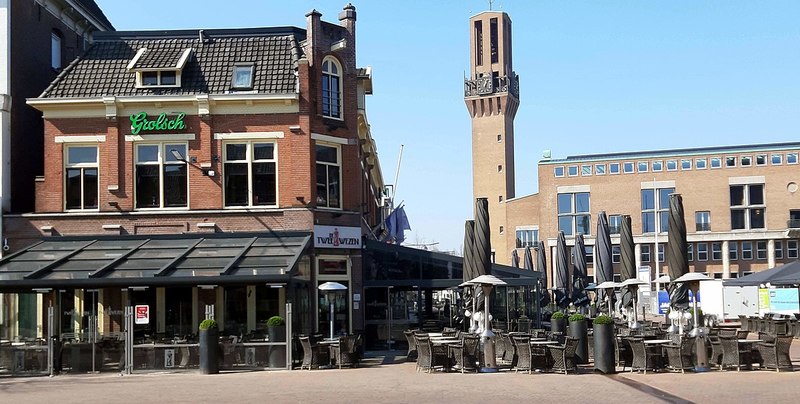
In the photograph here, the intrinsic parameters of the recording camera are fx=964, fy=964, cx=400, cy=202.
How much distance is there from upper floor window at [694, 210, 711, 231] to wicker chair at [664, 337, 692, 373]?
71.4 m

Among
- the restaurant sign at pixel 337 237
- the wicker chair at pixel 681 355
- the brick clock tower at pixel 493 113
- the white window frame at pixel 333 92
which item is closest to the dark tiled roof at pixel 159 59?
the white window frame at pixel 333 92

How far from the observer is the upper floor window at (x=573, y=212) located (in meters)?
91.2

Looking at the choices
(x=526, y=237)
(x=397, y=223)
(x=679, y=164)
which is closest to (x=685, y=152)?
(x=679, y=164)

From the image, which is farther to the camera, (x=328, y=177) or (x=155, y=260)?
(x=328, y=177)

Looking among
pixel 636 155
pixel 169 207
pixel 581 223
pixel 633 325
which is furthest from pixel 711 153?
pixel 169 207

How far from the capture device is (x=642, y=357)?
19.5 meters

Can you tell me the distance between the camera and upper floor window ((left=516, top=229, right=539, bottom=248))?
315ft

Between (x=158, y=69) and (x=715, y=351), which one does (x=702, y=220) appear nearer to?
(x=158, y=69)

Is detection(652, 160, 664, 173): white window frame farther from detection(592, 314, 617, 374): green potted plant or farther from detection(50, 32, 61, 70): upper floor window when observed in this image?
detection(592, 314, 617, 374): green potted plant

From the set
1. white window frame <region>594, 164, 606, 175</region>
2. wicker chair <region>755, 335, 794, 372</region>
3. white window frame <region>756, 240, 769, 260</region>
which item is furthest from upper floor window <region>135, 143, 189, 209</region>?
white window frame <region>756, 240, 769, 260</region>

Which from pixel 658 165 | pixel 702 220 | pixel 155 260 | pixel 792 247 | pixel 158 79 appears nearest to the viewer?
pixel 155 260

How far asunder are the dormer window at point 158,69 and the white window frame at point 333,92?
407cm

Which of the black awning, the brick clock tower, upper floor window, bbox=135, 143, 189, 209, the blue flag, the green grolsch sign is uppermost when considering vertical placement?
the brick clock tower

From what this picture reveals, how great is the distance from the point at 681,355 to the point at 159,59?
16969 millimetres
